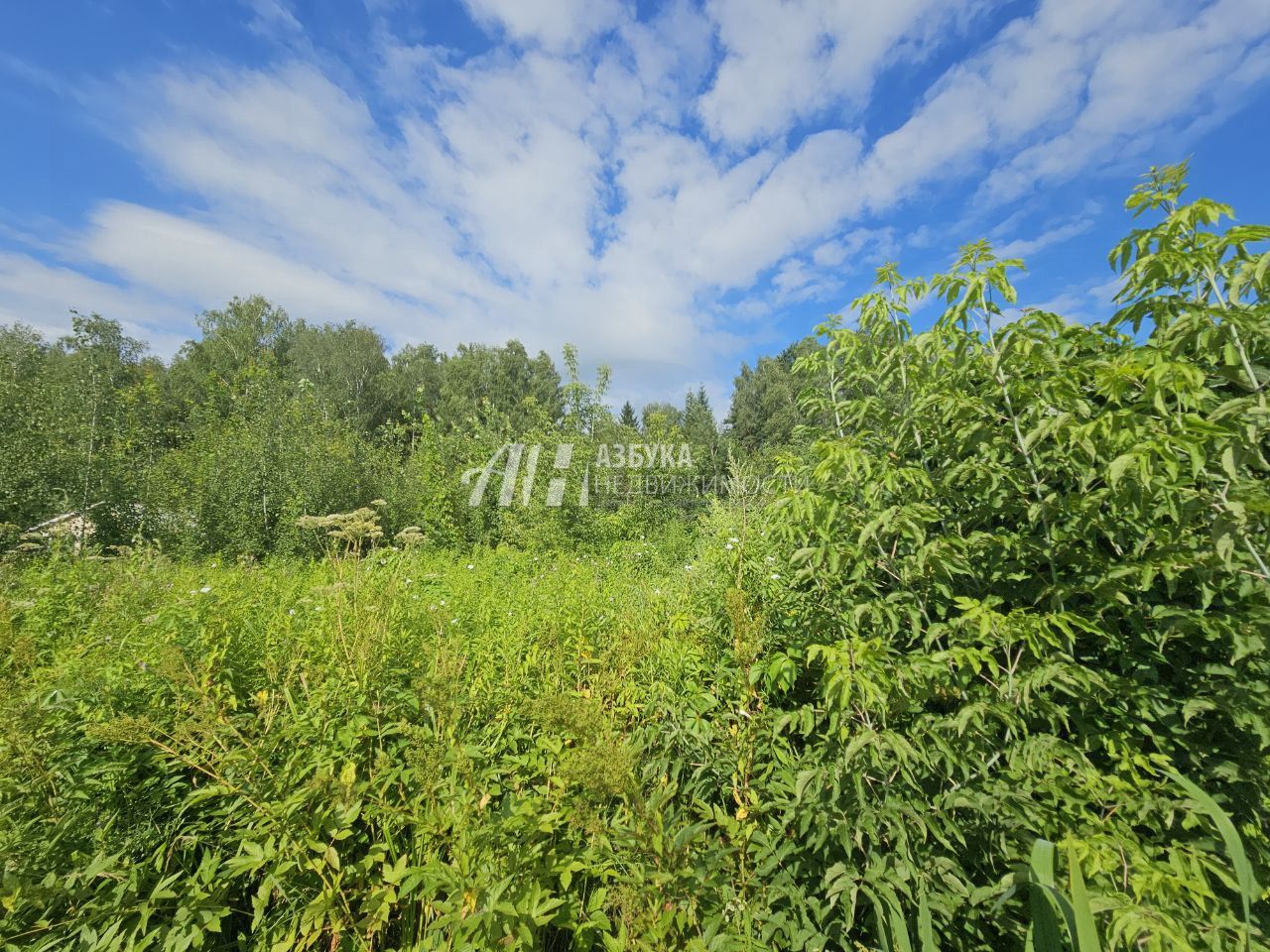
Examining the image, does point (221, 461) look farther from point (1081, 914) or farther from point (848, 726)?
point (1081, 914)

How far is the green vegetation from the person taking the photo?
1.18m

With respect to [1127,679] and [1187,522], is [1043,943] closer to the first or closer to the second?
[1127,679]

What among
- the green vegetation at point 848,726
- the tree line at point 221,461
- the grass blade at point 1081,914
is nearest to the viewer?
the grass blade at point 1081,914

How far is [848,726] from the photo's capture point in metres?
1.58

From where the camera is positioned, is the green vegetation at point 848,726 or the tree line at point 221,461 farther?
the tree line at point 221,461

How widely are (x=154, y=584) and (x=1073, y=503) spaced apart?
18.0 feet

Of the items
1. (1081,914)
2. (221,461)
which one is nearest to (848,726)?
(1081,914)

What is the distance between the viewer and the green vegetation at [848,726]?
1.18m

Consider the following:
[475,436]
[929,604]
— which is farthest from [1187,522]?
[475,436]

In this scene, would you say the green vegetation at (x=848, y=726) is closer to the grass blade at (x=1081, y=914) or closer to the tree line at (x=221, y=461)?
the grass blade at (x=1081, y=914)

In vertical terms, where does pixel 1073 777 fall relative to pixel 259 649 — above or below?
above

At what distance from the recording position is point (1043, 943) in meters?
0.93

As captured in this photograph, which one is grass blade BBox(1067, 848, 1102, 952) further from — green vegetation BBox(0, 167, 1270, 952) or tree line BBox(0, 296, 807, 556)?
tree line BBox(0, 296, 807, 556)

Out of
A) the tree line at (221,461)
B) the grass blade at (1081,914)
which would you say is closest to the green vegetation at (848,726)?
the grass blade at (1081,914)
